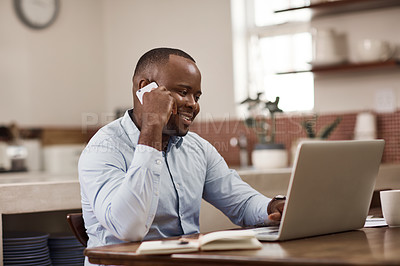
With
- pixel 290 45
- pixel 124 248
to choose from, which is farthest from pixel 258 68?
pixel 124 248

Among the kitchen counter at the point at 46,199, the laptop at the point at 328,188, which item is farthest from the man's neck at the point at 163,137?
the kitchen counter at the point at 46,199

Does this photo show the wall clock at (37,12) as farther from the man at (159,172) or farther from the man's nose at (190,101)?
the man's nose at (190,101)

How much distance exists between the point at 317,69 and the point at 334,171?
2.52 m

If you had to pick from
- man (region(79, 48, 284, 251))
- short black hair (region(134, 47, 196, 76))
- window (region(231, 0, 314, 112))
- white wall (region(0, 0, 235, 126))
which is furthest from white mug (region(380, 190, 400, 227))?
white wall (region(0, 0, 235, 126))

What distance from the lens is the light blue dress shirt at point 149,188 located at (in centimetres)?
149

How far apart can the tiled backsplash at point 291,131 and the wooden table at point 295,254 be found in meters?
2.36

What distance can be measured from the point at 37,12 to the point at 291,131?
2.21 m

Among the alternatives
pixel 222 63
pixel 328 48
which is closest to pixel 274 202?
pixel 328 48

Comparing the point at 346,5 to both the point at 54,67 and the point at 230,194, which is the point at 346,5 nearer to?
the point at 230,194

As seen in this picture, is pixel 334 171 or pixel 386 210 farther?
pixel 386 210

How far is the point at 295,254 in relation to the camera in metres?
1.15

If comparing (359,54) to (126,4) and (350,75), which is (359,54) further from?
(126,4)

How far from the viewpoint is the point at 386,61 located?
3.64 m

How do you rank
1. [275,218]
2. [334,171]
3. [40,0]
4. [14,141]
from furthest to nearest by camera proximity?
1. [40,0]
2. [14,141]
3. [275,218]
4. [334,171]
